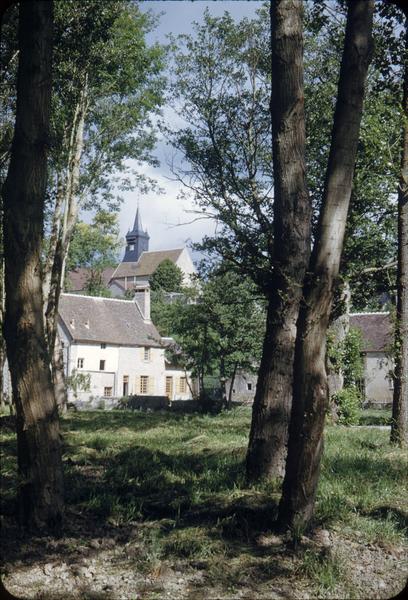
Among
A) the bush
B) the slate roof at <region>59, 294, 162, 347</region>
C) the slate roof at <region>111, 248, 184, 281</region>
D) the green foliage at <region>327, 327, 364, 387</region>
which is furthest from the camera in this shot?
the slate roof at <region>111, 248, 184, 281</region>

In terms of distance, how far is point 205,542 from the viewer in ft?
18.6

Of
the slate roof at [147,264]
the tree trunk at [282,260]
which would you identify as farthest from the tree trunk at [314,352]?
the slate roof at [147,264]

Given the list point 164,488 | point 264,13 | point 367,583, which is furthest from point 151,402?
point 367,583

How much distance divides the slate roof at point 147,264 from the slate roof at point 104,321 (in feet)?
101

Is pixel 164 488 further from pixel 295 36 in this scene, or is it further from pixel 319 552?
pixel 295 36

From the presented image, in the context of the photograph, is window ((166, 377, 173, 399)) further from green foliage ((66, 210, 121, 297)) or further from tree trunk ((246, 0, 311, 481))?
tree trunk ((246, 0, 311, 481))

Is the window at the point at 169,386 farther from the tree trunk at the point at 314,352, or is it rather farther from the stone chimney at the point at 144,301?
the tree trunk at the point at 314,352

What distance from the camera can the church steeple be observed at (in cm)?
12450

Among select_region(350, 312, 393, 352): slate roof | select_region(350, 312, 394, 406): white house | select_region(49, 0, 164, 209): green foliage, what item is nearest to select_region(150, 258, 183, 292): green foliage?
select_region(350, 312, 393, 352): slate roof

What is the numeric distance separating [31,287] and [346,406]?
15745mm

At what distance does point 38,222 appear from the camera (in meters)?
6.14

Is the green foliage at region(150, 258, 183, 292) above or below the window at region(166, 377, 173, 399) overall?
above

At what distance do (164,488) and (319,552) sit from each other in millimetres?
2733

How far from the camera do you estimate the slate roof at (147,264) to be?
92.6 metres
